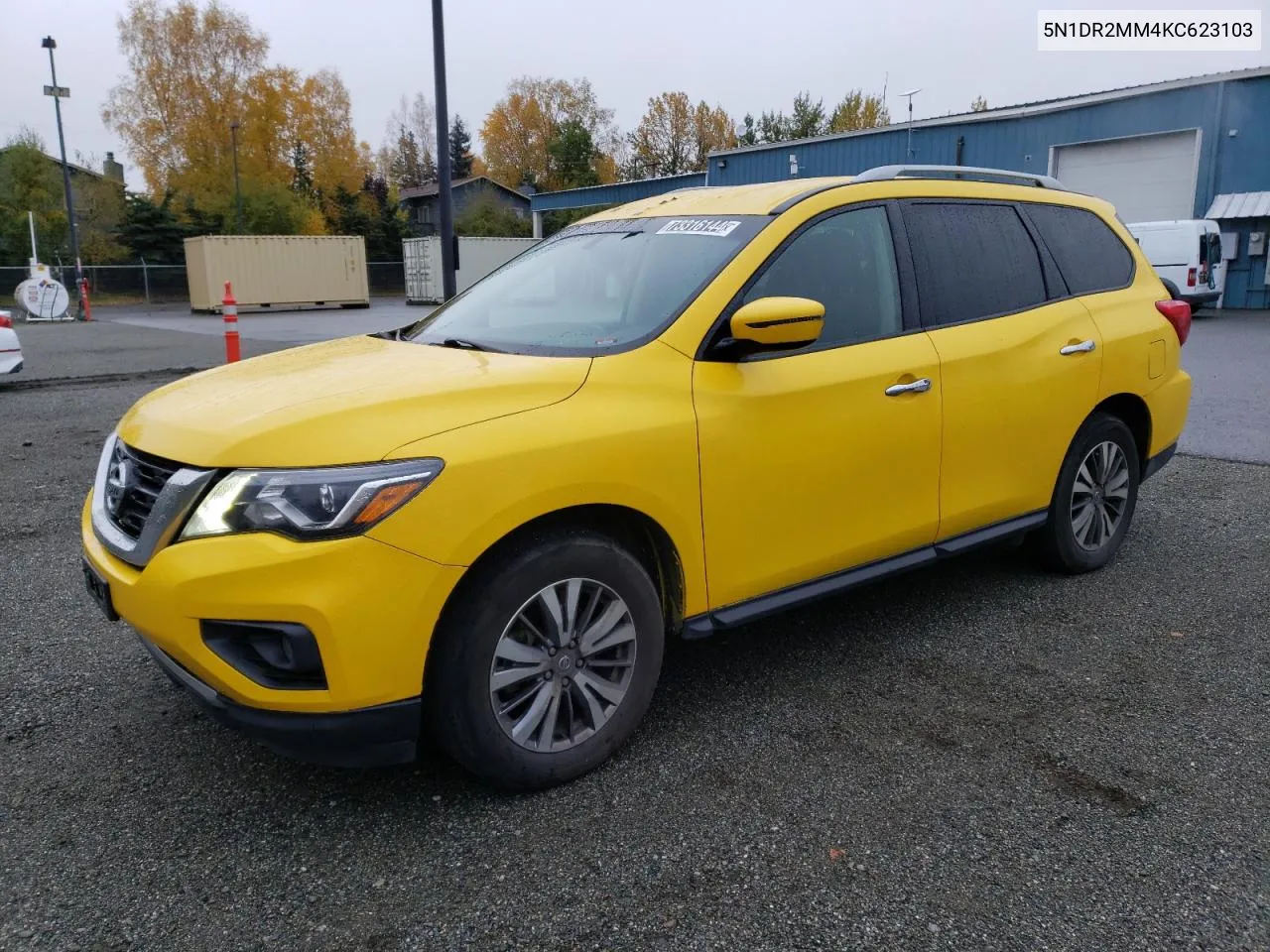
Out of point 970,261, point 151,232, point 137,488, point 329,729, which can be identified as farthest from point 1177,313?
point 151,232

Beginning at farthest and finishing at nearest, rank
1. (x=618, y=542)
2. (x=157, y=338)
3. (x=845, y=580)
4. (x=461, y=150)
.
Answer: (x=461, y=150), (x=157, y=338), (x=845, y=580), (x=618, y=542)

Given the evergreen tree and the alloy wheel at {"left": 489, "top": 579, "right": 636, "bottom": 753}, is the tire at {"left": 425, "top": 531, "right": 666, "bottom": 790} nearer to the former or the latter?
the alloy wheel at {"left": 489, "top": 579, "right": 636, "bottom": 753}

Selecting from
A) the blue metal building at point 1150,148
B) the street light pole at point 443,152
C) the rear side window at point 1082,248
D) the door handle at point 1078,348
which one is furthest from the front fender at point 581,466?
the blue metal building at point 1150,148

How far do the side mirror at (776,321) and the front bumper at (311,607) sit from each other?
1.13m

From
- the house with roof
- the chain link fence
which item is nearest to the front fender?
the chain link fence

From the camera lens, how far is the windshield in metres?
3.15

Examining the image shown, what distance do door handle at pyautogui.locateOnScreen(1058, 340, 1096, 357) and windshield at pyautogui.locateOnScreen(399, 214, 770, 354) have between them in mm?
1618

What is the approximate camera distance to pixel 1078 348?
13.6 feet

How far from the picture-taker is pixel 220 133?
2042 inches

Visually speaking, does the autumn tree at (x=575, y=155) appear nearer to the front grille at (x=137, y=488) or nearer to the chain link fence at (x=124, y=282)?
the chain link fence at (x=124, y=282)

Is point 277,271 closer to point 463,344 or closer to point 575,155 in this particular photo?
point 463,344

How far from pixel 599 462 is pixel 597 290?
100 cm

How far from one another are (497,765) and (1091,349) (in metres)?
3.15

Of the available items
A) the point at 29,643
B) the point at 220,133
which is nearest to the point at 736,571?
the point at 29,643
